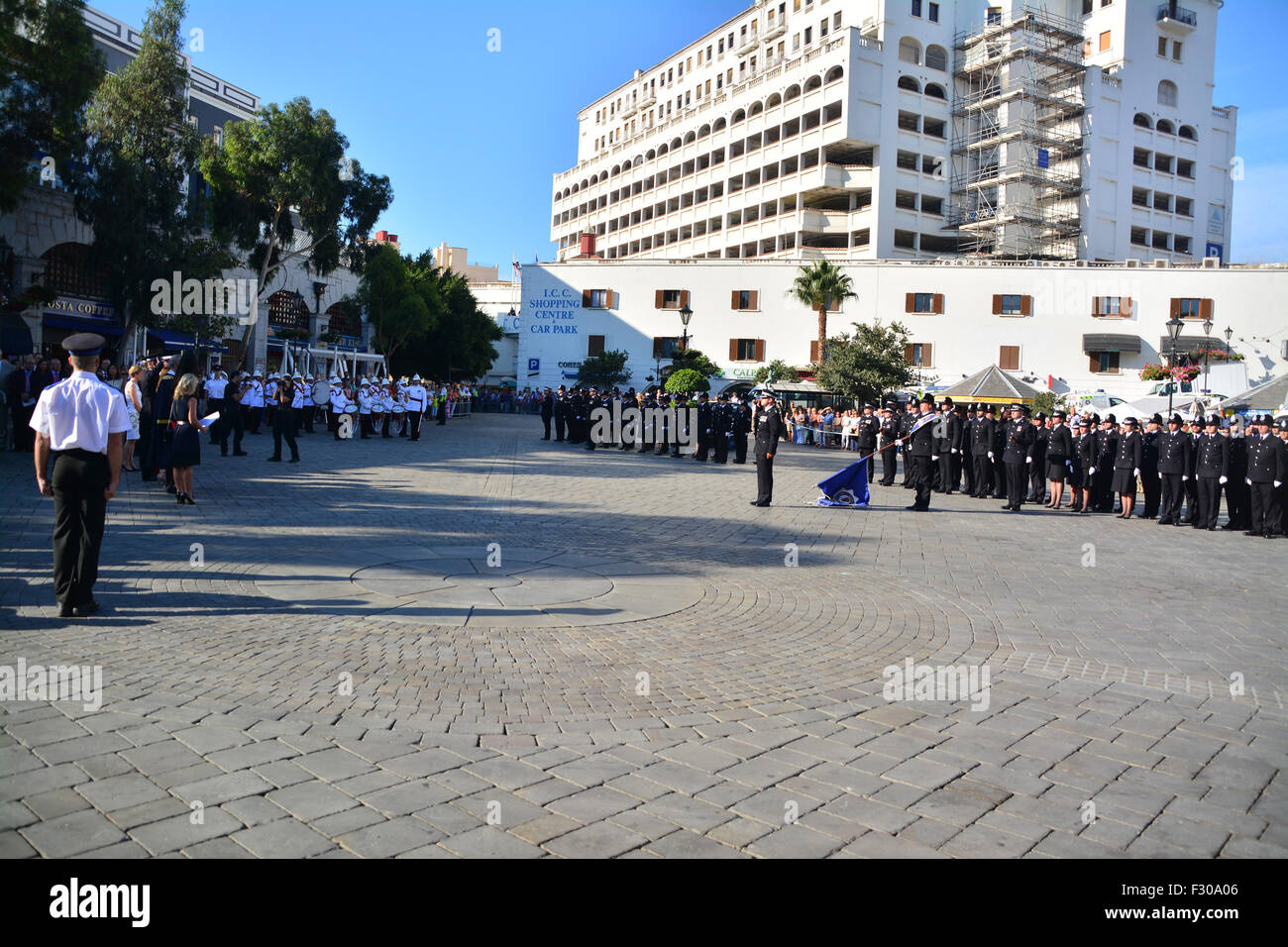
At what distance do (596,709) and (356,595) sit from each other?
334 centimetres

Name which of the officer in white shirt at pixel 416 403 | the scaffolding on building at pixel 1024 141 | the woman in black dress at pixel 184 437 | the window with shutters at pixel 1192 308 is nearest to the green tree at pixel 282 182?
the officer in white shirt at pixel 416 403

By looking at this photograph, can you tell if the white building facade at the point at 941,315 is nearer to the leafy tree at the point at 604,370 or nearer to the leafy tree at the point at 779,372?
the leafy tree at the point at 779,372

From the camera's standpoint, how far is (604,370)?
189 ft

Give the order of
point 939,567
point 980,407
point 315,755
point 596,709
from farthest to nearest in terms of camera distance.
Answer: point 980,407 → point 939,567 → point 596,709 → point 315,755

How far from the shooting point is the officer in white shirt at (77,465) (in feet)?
21.8

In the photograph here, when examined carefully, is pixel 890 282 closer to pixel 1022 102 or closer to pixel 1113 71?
pixel 1022 102

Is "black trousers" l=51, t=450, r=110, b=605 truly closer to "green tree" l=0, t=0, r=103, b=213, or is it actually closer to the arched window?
"green tree" l=0, t=0, r=103, b=213

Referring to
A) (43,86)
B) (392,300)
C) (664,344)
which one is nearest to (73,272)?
(43,86)

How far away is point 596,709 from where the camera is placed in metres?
5.13

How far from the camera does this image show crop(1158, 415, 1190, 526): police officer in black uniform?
1683 centimetres

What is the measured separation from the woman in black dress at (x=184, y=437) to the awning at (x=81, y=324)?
79.7ft

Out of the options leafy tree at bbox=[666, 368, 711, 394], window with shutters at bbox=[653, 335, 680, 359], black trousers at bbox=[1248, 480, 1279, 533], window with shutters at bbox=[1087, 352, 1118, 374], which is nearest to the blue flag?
black trousers at bbox=[1248, 480, 1279, 533]

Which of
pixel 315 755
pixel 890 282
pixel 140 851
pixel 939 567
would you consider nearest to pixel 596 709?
pixel 315 755

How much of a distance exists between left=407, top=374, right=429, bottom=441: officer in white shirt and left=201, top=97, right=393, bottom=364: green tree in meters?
7.55
